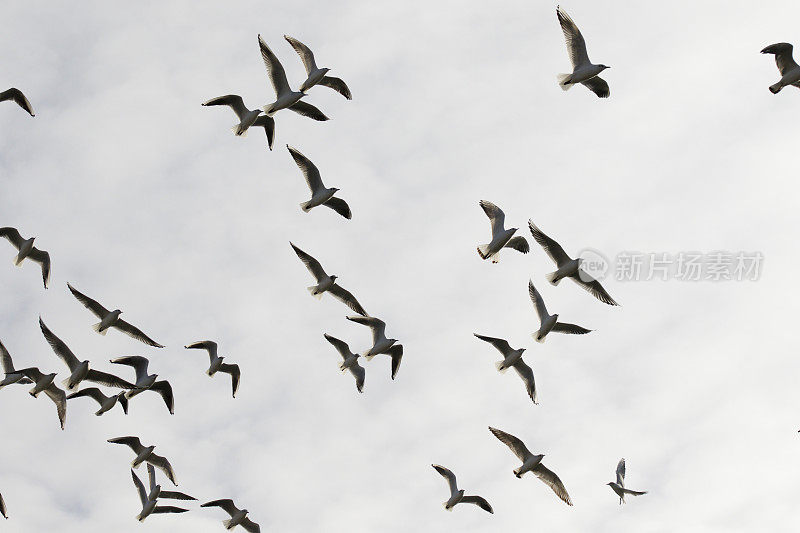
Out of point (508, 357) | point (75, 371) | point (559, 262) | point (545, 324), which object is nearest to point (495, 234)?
point (559, 262)

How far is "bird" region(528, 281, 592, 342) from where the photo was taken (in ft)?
89.5

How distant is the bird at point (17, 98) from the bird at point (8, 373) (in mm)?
6472

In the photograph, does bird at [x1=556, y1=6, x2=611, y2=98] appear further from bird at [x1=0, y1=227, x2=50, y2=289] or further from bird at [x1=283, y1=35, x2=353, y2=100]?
bird at [x1=0, y1=227, x2=50, y2=289]

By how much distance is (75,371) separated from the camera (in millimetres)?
27078

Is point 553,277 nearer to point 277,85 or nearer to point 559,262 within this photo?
point 559,262

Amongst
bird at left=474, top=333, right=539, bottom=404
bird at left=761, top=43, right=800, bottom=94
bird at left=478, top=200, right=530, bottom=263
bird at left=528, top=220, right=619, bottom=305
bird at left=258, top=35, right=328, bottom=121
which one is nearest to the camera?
bird at left=761, top=43, right=800, bottom=94

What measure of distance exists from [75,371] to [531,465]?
12.8 m

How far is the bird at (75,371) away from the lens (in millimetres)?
27125

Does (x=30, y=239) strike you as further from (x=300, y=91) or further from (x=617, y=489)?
(x=617, y=489)

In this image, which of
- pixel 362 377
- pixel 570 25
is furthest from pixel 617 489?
pixel 570 25

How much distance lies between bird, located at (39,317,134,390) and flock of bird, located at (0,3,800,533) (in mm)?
27

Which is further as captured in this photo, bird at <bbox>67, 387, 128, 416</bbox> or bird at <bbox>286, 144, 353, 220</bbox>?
bird at <bbox>67, 387, 128, 416</bbox>

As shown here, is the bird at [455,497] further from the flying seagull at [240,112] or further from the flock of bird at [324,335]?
the flying seagull at [240,112]

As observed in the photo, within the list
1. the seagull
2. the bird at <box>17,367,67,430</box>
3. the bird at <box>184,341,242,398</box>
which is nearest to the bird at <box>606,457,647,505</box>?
the seagull
